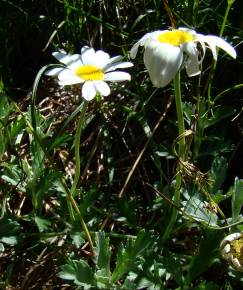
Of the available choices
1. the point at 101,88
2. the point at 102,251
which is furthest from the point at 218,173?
the point at 101,88

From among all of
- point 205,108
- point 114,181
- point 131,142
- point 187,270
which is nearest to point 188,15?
point 205,108

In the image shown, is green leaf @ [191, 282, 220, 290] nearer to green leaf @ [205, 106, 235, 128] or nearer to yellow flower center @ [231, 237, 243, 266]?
yellow flower center @ [231, 237, 243, 266]

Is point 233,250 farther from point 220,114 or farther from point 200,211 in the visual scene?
point 220,114

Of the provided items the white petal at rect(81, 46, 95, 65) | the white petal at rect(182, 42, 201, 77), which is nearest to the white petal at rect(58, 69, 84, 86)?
the white petal at rect(81, 46, 95, 65)

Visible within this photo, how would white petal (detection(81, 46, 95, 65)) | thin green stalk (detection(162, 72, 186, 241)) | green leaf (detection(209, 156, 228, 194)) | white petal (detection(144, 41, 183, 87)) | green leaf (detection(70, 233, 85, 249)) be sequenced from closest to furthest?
1. white petal (detection(144, 41, 183, 87))
2. thin green stalk (detection(162, 72, 186, 241))
3. white petal (detection(81, 46, 95, 65))
4. green leaf (detection(70, 233, 85, 249))
5. green leaf (detection(209, 156, 228, 194))

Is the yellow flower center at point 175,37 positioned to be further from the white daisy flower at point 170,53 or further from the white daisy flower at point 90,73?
the white daisy flower at point 90,73

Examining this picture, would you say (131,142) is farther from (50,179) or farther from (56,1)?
(56,1)
